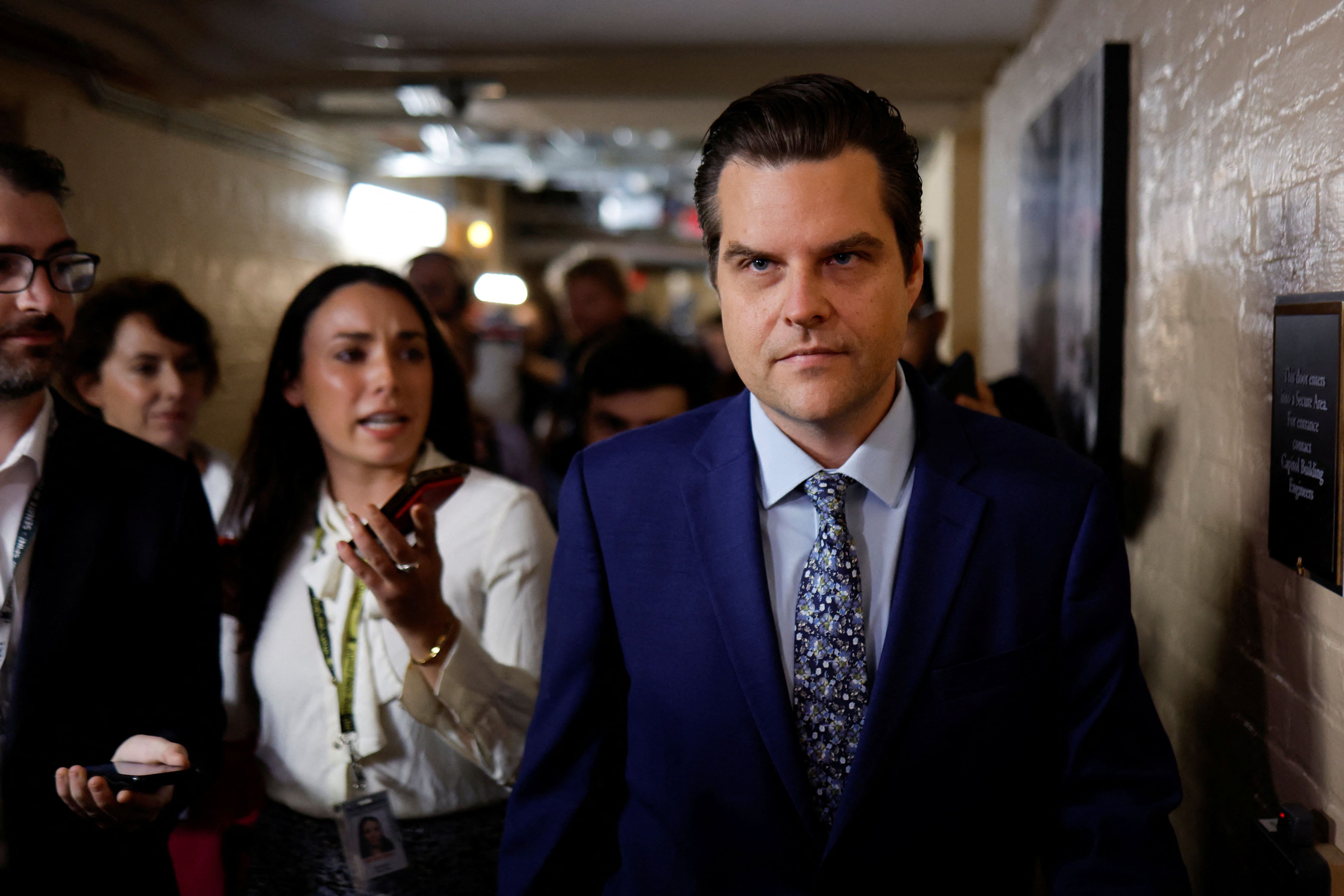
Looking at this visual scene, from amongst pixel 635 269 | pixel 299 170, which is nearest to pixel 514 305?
pixel 299 170

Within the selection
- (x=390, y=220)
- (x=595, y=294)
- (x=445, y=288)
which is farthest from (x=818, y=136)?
(x=390, y=220)

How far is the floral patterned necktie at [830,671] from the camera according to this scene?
4.24 feet

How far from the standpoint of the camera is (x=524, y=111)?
546 cm

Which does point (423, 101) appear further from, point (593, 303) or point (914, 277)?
point (914, 277)

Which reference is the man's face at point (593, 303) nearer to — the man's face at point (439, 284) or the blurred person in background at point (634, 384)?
the man's face at point (439, 284)

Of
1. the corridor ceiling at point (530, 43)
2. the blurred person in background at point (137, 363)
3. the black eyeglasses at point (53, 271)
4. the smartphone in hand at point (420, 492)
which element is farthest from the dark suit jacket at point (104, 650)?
the corridor ceiling at point (530, 43)

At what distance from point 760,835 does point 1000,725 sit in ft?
1.10

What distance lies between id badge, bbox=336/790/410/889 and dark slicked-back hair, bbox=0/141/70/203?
3.87 feet

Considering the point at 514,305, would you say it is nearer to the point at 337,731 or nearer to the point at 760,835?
the point at 337,731

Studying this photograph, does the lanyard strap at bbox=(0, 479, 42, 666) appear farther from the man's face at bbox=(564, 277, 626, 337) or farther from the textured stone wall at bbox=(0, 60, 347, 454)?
the man's face at bbox=(564, 277, 626, 337)

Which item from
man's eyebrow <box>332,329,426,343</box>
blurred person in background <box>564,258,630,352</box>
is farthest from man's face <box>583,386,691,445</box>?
blurred person in background <box>564,258,630,352</box>

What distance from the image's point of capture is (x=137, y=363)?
2.69 metres

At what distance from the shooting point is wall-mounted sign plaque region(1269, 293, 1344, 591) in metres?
1.36

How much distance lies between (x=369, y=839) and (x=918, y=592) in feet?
3.76
